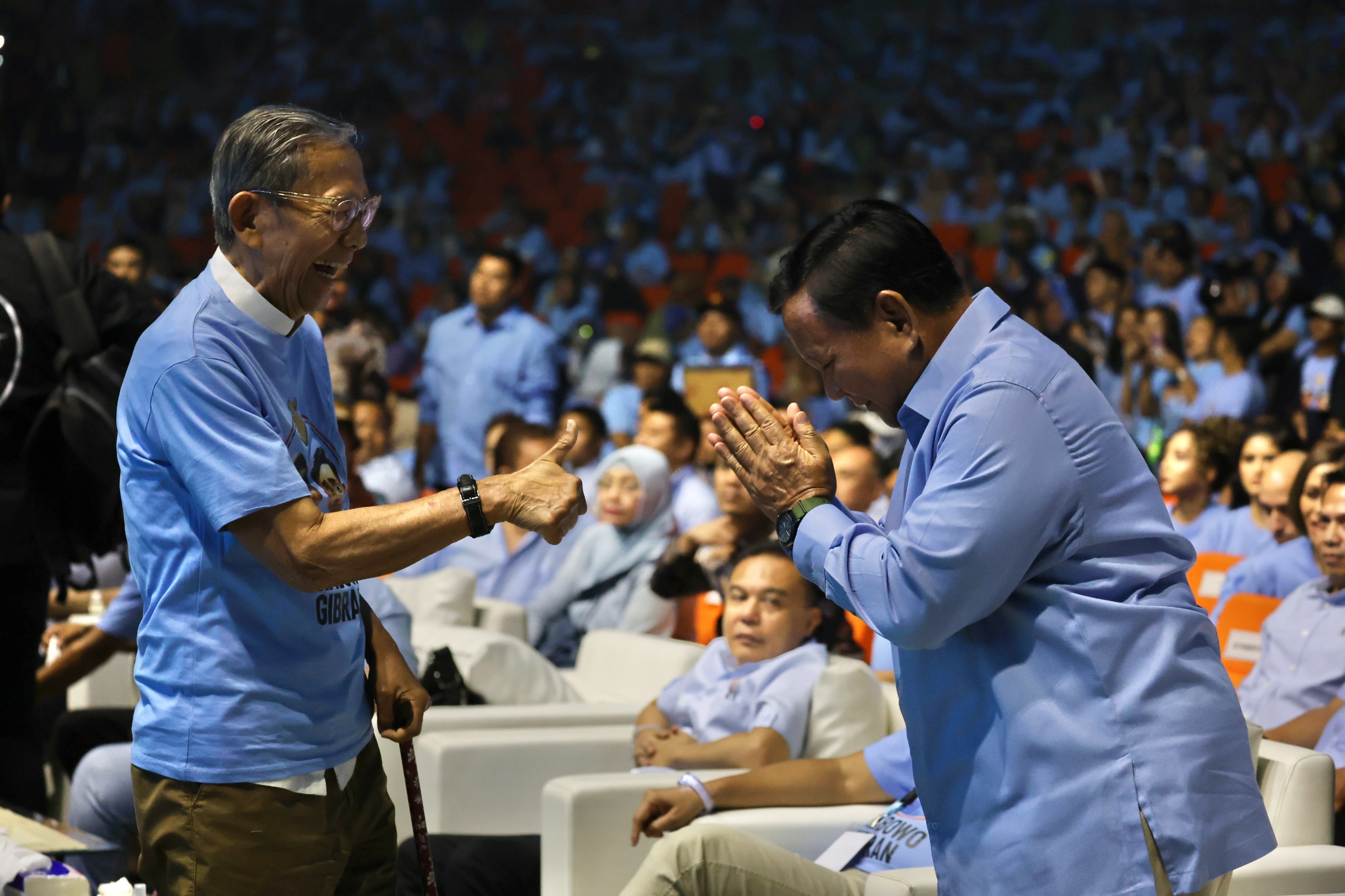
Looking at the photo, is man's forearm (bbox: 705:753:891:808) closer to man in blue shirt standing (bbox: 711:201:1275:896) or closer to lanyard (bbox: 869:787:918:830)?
lanyard (bbox: 869:787:918:830)

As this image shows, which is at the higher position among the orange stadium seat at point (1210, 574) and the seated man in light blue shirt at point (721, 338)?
the seated man in light blue shirt at point (721, 338)

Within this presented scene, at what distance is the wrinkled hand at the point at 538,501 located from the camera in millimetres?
1605

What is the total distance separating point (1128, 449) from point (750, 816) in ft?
4.55

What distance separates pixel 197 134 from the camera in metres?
12.4

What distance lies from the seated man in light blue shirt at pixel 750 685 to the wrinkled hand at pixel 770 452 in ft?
4.75

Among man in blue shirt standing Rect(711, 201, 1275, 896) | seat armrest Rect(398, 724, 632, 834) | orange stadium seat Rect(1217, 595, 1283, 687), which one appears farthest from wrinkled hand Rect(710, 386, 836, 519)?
orange stadium seat Rect(1217, 595, 1283, 687)

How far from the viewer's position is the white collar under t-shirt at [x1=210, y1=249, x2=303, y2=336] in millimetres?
1666

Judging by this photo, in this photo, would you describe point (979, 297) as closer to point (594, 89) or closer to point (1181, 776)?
point (1181, 776)

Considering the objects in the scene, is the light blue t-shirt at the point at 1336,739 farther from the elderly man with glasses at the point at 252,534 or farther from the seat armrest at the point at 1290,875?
the elderly man with glasses at the point at 252,534

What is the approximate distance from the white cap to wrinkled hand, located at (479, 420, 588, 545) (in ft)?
22.2

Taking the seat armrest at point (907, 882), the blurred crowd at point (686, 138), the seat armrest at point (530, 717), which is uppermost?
the blurred crowd at point (686, 138)

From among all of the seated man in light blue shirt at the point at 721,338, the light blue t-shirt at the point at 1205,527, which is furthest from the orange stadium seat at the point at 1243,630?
the seated man in light blue shirt at the point at 721,338

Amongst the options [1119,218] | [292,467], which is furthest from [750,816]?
[1119,218]

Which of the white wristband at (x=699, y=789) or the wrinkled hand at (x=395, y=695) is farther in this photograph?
the white wristband at (x=699, y=789)
